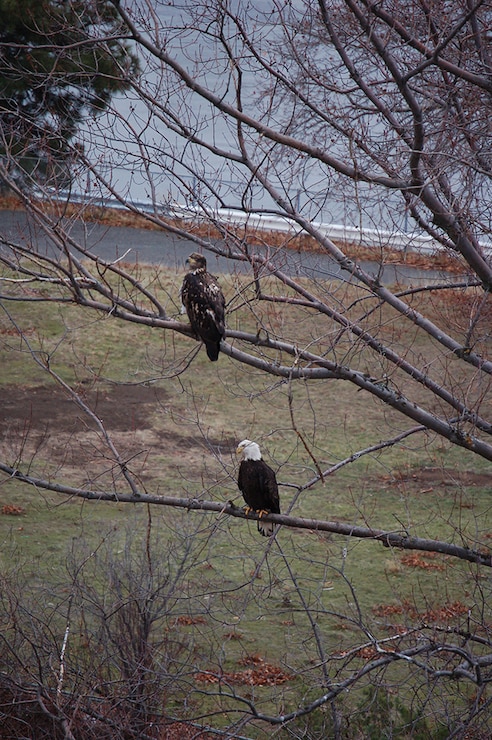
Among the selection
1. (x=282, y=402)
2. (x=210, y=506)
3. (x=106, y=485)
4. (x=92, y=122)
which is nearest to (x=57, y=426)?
(x=106, y=485)

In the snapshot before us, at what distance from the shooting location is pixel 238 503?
33.2 ft

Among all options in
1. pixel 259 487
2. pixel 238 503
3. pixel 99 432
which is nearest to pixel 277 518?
pixel 259 487

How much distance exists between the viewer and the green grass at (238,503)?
7039 mm

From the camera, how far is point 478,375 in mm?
5297

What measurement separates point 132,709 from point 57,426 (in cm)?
776

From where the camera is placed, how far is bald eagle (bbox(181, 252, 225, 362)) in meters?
5.91

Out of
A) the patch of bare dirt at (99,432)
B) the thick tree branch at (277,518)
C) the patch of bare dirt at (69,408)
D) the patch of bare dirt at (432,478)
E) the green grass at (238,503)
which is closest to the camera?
the thick tree branch at (277,518)

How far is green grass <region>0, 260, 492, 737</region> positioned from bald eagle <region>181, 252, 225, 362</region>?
0.87ft

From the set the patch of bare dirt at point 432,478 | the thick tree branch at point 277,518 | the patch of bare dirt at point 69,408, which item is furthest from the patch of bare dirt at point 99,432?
the thick tree branch at point 277,518

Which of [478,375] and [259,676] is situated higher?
[478,375]

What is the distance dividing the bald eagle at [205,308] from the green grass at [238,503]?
265 mm

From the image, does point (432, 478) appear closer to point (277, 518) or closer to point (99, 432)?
point (99, 432)

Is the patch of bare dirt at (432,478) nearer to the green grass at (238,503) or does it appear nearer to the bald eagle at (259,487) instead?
the green grass at (238,503)

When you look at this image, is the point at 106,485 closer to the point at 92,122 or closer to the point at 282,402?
the point at 282,402
